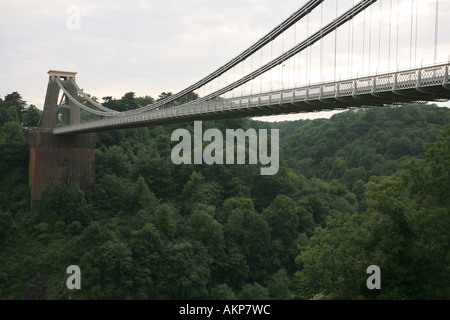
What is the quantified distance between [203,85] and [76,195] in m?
9.03

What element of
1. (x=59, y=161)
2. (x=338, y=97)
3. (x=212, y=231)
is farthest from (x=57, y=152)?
(x=338, y=97)

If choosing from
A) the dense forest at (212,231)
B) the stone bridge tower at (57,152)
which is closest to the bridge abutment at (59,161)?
the stone bridge tower at (57,152)

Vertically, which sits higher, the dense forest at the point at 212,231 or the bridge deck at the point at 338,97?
the bridge deck at the point at 338,97

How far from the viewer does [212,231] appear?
76.5 feet

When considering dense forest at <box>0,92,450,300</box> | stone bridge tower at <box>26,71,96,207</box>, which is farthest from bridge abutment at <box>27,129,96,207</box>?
dense forest at <box>0,92,450,300</box>

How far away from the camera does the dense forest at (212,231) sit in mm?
11312

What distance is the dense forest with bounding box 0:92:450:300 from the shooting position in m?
11.3

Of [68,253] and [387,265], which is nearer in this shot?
[387,265]

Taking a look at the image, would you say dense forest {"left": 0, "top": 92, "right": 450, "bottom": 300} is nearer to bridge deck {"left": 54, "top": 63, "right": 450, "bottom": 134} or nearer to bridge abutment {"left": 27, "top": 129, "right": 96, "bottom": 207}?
bridge abutment {"left": 27, "top": 129, "right": 96, "bottom": 207}

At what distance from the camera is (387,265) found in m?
11.1

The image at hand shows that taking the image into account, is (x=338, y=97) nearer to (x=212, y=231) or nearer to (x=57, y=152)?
(x=212, y=231)

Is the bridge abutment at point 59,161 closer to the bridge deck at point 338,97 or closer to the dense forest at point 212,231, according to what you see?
the dense forest at point 212,231

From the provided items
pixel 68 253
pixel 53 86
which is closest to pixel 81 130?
pixel 53 86
